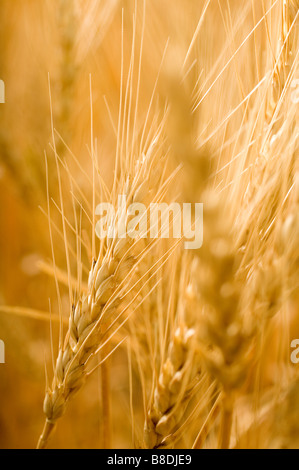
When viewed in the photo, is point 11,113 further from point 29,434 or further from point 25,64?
point 29,434

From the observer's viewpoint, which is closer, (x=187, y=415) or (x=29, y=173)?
(x=187, y=415)

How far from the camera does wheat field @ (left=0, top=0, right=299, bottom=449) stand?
0.98 feet

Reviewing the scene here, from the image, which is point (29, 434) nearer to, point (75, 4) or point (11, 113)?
point (11, 113)

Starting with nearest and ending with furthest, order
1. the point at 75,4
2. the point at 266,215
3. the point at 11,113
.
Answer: the point at 266,215
the point at 75,4
the point at 11,113

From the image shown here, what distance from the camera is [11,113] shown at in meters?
0.65

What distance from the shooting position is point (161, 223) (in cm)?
40

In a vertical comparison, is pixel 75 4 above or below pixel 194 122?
above

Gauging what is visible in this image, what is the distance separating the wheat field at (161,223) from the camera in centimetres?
30

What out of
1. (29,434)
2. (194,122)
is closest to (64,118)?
(194,122)

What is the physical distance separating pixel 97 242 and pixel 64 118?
154 millimetres

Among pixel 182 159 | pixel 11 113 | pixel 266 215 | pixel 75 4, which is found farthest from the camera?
pixel 11 113
